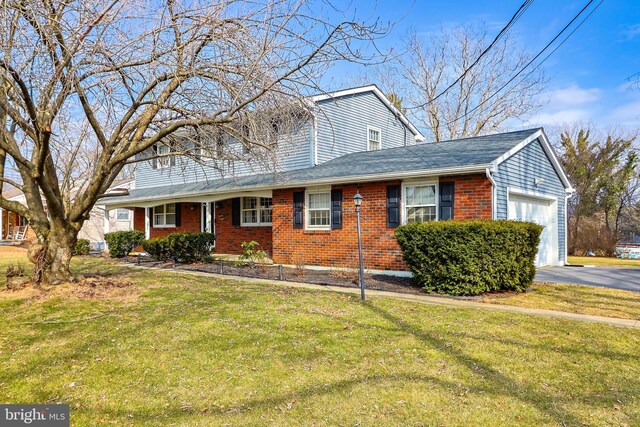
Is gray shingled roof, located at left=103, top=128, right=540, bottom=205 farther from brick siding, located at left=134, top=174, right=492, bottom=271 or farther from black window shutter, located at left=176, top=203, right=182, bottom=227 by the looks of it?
black window shutter, located at left=176, top=203, right=182, bottom=227

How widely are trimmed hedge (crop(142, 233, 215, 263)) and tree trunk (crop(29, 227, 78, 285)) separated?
20.5ft

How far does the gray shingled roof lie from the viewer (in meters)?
10.3

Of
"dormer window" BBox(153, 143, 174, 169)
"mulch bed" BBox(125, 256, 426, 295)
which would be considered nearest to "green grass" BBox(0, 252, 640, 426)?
"mulch bed" BBox(125, 256, 426, 295)

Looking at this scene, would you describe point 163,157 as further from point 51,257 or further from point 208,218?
point 208,218

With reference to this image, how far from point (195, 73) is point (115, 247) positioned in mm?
13183

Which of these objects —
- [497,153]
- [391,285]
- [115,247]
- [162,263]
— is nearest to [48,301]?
[391,285]

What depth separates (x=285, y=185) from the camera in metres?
12.8

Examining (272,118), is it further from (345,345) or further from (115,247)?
(115,247)

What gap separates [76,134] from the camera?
470 inches

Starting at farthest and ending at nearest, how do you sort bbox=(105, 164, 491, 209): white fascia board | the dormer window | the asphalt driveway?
bbox=(105, 164, 491, 209): white fascia board < the asphalt driveway < the dormer window

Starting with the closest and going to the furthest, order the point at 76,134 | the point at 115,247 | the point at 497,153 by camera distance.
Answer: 1. the point at 497,153
2. the point at 76,134
3. the point at 115,247

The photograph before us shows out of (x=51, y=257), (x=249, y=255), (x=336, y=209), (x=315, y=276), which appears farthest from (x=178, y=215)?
(x=51, y=257)

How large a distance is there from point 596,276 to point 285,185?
898 cm
